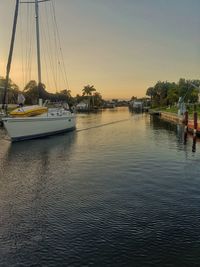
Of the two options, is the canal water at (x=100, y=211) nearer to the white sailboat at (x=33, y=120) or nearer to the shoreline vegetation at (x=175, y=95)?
the white sailboat at (x=33, y=120)

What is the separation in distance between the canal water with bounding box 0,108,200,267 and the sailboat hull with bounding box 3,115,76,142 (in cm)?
962

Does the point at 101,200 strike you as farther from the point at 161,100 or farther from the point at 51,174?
the point at 161,100

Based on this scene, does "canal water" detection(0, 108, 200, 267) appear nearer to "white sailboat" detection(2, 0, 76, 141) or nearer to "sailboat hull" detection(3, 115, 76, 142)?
"sailboat hull" detection(3, 115, 76, 142)

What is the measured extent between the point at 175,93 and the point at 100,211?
388 ft

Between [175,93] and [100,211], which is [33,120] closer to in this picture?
[100,211]

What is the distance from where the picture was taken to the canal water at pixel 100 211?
959cm

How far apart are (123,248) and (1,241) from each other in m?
3.96

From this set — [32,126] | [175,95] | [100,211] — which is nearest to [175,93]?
[175,95]

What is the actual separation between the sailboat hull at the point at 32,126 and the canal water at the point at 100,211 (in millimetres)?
9623

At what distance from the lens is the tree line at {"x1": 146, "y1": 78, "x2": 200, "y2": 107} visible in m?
114

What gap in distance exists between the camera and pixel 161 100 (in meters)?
151

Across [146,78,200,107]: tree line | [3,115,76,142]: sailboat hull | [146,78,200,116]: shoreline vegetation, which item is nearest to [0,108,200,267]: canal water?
[3,115,76,142]: sailboat hull

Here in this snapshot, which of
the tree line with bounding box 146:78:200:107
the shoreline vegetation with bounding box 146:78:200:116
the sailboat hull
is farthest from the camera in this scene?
the tree line with bounding box 146:78:200:107

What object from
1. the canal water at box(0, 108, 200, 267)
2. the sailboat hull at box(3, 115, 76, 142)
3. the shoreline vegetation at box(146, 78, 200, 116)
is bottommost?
the canal water at box(0, 108, 200, 267)
